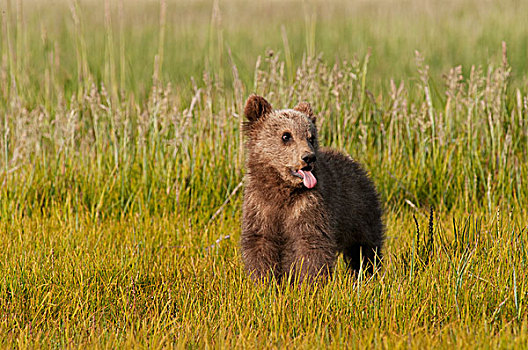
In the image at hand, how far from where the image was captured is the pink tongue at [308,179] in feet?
13.6

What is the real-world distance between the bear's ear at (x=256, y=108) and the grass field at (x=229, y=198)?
3.23 ft

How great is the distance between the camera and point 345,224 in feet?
15.5

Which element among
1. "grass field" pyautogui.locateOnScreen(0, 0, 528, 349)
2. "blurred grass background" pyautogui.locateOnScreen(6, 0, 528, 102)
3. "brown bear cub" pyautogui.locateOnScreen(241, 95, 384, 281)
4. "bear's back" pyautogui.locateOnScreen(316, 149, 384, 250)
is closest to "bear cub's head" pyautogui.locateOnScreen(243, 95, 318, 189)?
"brown bear cub" pyautogui.locateOnScreen(241, 95, 384, 281)

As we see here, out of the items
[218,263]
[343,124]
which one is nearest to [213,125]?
[343,124]

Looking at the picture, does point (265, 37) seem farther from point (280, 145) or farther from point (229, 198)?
point (280, 145)

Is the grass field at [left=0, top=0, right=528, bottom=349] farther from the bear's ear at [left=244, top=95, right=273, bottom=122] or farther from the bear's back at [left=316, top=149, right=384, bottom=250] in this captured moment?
the bear's ear at [left=244, top=95, right=273, bottom=122]

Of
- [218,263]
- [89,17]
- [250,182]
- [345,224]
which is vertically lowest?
[218,263]

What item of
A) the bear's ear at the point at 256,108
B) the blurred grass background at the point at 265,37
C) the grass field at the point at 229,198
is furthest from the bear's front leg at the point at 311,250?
the blurred grass background at the point at 265,37

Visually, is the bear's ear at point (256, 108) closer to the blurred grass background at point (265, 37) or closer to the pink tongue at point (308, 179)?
the pink tongue at point (308, 179)

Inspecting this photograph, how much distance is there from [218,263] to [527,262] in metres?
2.08

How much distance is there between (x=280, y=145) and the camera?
170 inches

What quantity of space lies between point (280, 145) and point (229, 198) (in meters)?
1.61

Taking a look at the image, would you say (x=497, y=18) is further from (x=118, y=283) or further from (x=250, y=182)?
(x=118, y=283)

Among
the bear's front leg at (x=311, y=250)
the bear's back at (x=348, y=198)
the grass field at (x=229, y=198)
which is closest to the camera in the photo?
the grass field at (x=229, y=198)
